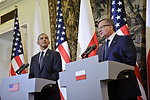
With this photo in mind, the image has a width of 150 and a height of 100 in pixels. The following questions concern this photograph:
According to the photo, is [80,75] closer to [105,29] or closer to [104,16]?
[105,29]

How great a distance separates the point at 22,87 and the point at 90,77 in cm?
135

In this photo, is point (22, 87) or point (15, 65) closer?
point (22, 87)

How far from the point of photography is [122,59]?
134 inches

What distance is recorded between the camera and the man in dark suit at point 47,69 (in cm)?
426

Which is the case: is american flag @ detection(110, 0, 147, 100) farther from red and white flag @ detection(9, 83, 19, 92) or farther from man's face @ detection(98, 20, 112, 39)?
red and white flag @ detection(9, 83, 19, 92)

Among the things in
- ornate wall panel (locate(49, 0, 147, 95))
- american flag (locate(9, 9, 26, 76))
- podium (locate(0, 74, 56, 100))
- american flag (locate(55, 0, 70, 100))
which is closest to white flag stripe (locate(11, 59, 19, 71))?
american flag (locate(9, 9, 26, 76))

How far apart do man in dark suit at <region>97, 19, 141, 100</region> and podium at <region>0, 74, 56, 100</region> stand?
1004mm

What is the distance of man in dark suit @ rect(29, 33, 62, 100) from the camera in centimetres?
426

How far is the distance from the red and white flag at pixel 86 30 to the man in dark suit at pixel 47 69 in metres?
1.15

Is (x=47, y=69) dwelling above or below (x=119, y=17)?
below

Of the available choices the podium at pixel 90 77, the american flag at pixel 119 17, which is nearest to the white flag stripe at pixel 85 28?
the american flag at pixel 119 17

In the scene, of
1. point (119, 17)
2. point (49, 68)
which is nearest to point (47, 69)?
point (49, 68)

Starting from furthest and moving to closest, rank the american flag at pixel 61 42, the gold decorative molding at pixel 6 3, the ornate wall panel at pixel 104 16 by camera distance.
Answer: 1. the gold decorative molding at pixel 6 3
2. the american flag at pixel 61 42
3. the ornate wall panel at pixel 104 16

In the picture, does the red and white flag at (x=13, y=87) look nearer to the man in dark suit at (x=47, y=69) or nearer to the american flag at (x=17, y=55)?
the man in dark suit at (x=47, y=69)
